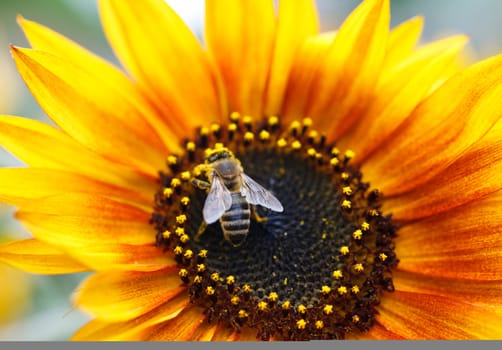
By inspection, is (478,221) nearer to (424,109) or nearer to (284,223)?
(424,109)

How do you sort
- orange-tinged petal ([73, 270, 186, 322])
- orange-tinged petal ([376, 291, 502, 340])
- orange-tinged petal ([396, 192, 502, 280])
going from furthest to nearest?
orange-tinged petal ([396, 192, 502, 280]) < orange-tinged petal ([376, 291, 502, 340]) < orange-tinged petal ([73, 270, 186, 322])

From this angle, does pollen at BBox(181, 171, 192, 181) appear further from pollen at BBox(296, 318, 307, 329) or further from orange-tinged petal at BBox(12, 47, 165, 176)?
pollen at BBox(296, 318, 307, 329)

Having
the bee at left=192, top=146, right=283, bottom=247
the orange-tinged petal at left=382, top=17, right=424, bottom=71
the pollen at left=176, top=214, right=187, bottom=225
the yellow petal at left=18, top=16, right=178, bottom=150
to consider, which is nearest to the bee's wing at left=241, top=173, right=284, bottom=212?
the bee at left=192, top=146, right=283, bottom=247

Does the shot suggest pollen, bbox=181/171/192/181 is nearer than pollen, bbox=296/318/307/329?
No

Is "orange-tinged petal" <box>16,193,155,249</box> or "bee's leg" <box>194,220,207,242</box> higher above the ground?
"bee's leg" <box>194,220,207,242</box>

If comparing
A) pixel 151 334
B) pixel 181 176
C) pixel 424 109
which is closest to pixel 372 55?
pixel 424 109

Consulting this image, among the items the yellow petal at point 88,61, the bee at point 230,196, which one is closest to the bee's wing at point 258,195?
the bee at point 230,196

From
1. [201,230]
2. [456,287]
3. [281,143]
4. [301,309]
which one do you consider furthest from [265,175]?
[456,287]
